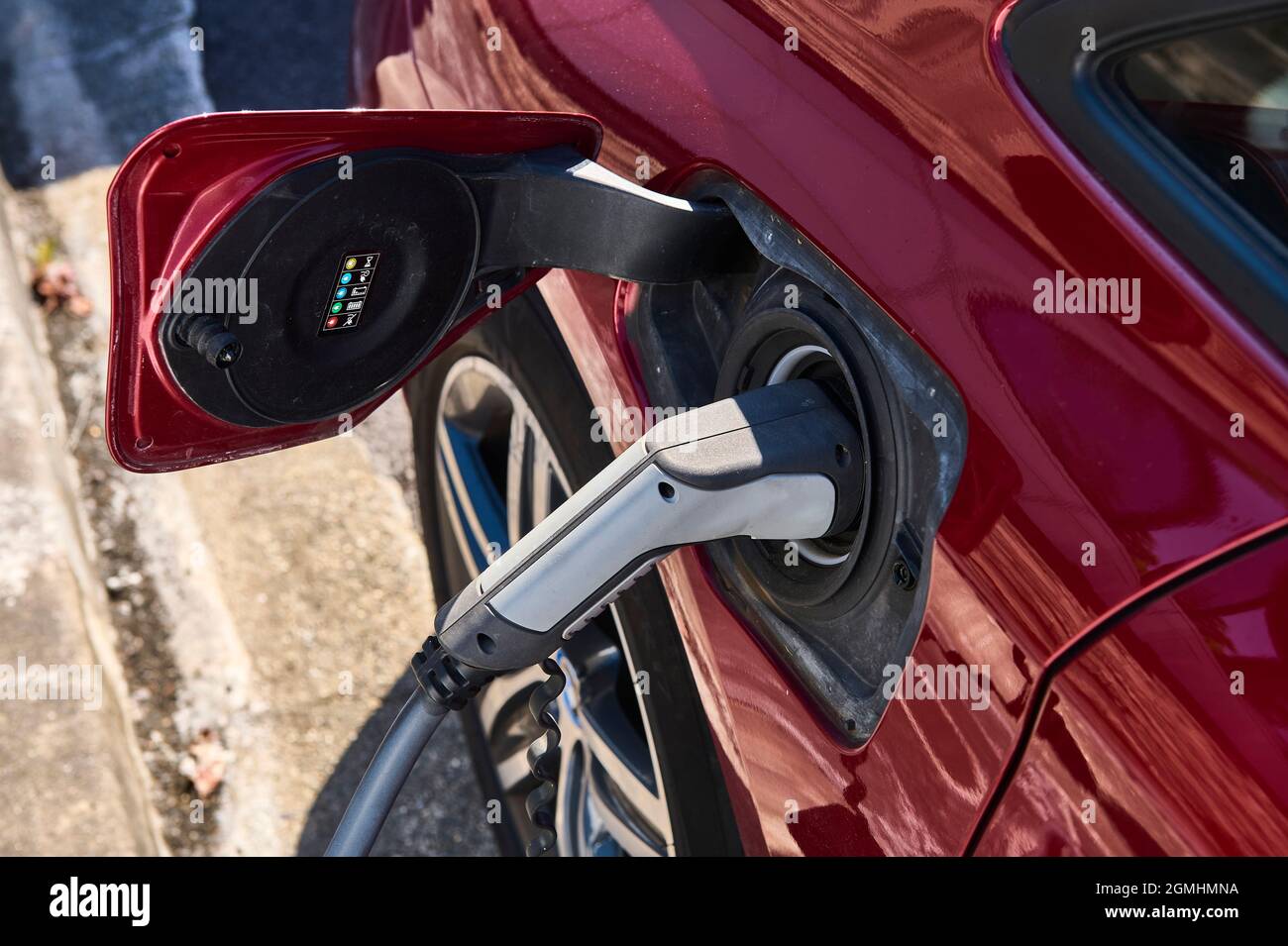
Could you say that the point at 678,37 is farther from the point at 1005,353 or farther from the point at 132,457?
the point at 132,457

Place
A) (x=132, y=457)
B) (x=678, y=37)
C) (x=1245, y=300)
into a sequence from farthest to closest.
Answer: (x=678, y=37), (x=132, y=457), (x=1245, y=300)

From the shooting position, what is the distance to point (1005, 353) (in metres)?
1.18

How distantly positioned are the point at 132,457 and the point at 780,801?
81cm

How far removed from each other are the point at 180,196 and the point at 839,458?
0.70m

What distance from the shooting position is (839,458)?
133 cm

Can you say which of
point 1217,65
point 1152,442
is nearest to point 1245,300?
point 1152,442

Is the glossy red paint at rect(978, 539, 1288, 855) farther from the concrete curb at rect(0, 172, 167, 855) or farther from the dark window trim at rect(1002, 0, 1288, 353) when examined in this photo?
the concrete curb at rect(0, 172, 167, 855)

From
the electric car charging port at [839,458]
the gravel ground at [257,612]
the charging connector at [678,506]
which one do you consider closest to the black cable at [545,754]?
the charging connector at [678,506]

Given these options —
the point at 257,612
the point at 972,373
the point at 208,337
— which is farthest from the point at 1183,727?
the point at 257,612

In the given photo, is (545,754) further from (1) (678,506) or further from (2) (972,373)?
(2) (972,373)

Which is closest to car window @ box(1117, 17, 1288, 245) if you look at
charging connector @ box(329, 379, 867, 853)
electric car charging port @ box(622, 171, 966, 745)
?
electric car charging port @ box(622, 171, 966, 745)

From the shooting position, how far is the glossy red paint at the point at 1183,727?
3.32 ft

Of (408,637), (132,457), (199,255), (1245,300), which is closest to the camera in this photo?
(1245,300)
